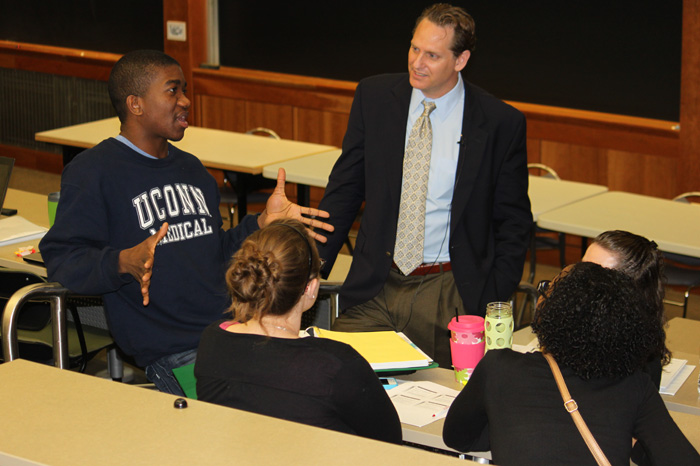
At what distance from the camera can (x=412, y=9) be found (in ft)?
22.2

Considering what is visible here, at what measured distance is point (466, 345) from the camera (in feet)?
8.30

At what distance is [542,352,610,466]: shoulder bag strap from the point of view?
1.81 meters

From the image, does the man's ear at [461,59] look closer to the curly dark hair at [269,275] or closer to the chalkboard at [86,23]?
the curly dark hair at [269,275]

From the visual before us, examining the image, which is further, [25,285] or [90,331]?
[90,331]

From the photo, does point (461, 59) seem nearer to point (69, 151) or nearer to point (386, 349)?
point (386, 349)

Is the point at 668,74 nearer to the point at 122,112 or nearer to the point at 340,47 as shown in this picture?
the point at 340,47

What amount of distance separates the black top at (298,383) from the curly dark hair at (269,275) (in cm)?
8

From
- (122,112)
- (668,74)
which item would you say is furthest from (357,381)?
(668,74)

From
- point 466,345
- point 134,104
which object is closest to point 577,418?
point 466,345

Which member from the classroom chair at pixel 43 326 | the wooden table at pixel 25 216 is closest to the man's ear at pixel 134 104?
the classroom chair at pixel 43 326

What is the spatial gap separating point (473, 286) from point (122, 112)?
1280 millimetres

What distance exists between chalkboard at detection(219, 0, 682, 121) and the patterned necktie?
3288 millimetres

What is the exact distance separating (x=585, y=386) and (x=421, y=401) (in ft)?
1.97

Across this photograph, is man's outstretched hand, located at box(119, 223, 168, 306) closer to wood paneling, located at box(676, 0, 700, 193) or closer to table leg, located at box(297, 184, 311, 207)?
table leg, located at box(297, 184, 311, 207)
